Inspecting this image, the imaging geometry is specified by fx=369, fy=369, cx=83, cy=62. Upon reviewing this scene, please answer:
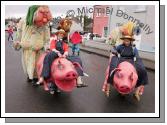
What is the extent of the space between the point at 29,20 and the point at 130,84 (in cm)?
304

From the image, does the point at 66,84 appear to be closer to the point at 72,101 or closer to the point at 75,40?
the point at 72,101

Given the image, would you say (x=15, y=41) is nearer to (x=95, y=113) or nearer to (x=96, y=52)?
(x=95, y=113)

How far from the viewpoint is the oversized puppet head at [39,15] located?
316 inches

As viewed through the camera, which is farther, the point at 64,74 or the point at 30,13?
the point at 30,13

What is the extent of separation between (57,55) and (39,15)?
1313mm

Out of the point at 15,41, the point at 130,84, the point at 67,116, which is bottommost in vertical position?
the point at 67,116

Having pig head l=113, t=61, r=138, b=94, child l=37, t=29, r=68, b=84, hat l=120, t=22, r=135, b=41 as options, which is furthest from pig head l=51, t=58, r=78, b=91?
hat l=120, t=22, r=135, b=41

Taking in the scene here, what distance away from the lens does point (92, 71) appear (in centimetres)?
1170

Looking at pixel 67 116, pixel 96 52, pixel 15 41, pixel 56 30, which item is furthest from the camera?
pixel 96 52

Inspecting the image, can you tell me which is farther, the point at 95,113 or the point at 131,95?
the point at 131,95

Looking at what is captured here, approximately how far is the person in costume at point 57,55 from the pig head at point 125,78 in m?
0.81

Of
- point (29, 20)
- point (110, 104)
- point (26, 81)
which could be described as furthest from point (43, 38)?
point (110, 104)

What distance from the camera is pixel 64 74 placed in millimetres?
6574

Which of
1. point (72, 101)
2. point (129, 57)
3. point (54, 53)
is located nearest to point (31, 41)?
point (54, 53)
